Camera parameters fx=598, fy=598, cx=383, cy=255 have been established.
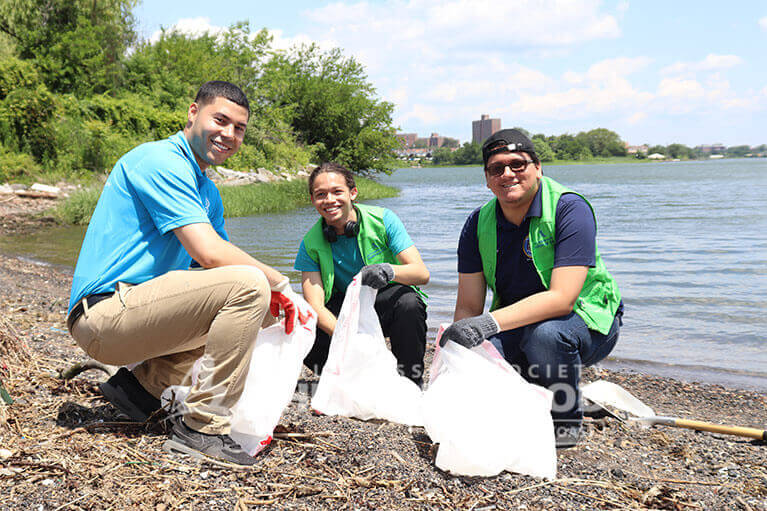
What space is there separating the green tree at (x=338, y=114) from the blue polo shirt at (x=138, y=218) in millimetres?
38107

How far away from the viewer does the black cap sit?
2.81 metres

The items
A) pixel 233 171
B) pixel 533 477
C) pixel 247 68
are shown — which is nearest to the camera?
pixel 533 477

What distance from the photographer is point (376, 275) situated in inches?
126

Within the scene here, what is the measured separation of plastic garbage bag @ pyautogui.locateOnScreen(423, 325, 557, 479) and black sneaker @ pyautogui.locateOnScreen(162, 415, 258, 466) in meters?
0.80

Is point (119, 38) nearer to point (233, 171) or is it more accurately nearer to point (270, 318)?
point (233, 171)

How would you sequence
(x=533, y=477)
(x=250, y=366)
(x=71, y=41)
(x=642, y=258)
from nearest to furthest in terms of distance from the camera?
(x=533, y=477)
(x=250, y=366)
(x=642, y=258)
(x=71, y=41)

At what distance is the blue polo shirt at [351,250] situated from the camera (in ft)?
11.7

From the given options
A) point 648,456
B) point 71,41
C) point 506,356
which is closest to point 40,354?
point 506,356

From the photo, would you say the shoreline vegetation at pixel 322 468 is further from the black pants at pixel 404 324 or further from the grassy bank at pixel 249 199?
the grassy bank at pixel 249 199

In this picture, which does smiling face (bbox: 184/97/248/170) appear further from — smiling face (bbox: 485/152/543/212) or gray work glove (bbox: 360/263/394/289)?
smiling face (bbox: 485/152/543/212)

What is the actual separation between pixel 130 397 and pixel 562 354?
1.98 meters

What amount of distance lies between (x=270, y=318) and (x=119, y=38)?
29.9 m

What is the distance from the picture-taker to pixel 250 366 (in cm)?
262

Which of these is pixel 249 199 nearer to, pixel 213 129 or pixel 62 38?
pixel 62 38
